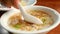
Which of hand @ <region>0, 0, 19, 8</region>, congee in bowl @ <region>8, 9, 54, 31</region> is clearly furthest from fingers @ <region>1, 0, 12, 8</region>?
congee in bowl @ <region>8, 9, 54, 31</region>

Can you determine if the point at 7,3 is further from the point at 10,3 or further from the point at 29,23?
the point at 29,23

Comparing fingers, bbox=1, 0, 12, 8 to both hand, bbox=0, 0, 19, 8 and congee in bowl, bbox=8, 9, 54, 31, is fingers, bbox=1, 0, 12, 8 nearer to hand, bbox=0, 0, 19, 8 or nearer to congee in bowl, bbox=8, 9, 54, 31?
hand, bbox=0, 0, 19, 8

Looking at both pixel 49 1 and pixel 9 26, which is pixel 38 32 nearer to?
pixel 9 26

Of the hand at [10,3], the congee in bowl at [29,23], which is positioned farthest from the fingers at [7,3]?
the congee in bowl at [29,23]

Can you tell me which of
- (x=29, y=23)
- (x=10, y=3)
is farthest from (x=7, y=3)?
(x=29, y=23)

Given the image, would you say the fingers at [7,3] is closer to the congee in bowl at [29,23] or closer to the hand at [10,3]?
the hand at [10,3]

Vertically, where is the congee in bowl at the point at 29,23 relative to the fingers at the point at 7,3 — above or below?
below

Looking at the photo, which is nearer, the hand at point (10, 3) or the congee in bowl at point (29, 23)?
the congee in bowl at point (29, 23)

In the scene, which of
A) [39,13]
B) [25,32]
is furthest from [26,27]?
[39,13]
